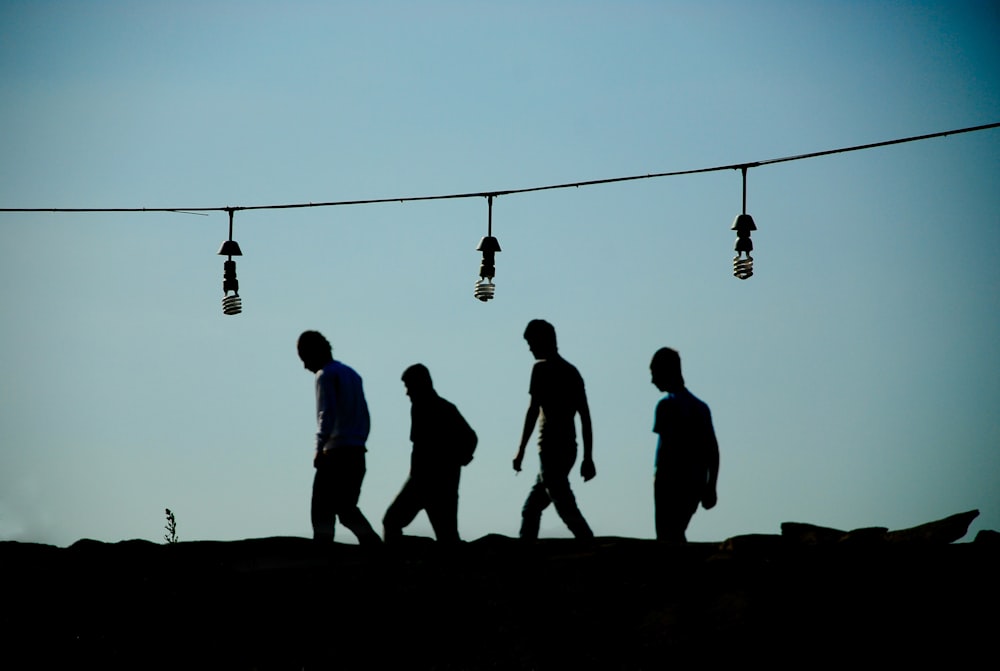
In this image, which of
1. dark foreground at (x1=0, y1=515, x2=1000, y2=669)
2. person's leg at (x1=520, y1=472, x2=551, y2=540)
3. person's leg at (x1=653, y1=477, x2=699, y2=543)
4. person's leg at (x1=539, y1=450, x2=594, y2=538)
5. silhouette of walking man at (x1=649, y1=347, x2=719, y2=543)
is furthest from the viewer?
person's leg at (x1=520, y1=472, x2=551, y2=540)

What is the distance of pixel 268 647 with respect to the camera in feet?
47.0

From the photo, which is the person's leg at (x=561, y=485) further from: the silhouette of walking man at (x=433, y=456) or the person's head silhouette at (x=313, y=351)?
the person's head silhouette at (x=313, y=351)

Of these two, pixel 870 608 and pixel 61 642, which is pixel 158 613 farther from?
pixel 870 608

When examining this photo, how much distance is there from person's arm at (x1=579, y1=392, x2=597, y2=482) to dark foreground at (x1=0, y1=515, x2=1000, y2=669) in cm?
64

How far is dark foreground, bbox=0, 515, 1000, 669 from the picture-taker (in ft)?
44.2

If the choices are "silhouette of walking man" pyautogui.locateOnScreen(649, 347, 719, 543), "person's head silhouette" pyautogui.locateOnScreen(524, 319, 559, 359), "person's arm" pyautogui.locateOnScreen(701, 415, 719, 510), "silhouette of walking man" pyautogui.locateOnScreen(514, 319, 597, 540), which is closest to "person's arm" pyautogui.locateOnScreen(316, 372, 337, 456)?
"silhouette of walking man" pyautogui.locateOnScreen(514, 319, 597, 540)

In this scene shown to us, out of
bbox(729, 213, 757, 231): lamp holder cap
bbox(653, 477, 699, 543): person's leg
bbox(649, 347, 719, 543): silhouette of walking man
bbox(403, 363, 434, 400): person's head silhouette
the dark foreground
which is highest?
bbox(729, 213, 757, 231): lamp holder cap

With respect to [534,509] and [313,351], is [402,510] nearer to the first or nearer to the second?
[534,509]

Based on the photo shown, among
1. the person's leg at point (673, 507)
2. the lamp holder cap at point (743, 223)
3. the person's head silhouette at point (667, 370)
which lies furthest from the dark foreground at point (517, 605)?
the lamp holder cap at point (743, 223)

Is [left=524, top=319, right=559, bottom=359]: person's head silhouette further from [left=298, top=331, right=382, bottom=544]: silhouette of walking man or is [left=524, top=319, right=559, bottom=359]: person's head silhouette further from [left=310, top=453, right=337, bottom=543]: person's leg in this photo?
[left=310, top=453, right=337, bottom=543]: person's leg

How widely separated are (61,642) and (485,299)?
5437 millimetres

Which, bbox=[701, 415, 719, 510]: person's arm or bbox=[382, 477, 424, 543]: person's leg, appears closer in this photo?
bbox=[701, 415, 719, 510]: person's arm

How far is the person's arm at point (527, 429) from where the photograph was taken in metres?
15.1

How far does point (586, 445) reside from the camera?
48.9 feet
